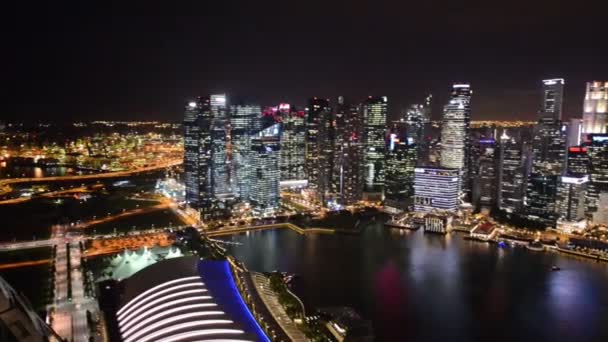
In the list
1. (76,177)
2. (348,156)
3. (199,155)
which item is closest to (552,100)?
(348,156)

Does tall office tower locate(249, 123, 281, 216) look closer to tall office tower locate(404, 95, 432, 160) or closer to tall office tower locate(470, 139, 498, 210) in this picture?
tall office tower locate(470, 139, 498, 210)

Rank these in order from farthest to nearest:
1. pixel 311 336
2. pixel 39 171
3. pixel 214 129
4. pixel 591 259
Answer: pixel 39 171
pixel 214 129
pixel 591 259
pixel 311 336

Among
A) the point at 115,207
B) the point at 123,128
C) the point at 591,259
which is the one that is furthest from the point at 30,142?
the point at 591,259

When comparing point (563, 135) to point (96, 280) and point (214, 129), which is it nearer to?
point (214, 129)

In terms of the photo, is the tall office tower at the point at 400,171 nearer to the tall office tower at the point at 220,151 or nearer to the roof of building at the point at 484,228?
the roof of building at the point at 484,228

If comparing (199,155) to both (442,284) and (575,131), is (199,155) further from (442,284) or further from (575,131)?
(575,131)

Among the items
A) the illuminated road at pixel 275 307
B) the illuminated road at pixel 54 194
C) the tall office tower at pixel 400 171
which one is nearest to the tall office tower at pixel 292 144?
the tall office tower at pixel 400 171

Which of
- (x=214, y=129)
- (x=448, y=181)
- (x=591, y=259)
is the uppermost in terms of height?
(x=214, y=129)
